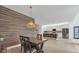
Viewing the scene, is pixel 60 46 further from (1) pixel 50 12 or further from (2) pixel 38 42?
(1) pixel 50 12

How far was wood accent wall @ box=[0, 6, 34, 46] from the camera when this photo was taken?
184cm

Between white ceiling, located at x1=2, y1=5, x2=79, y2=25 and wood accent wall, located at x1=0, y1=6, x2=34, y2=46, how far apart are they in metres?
0.13

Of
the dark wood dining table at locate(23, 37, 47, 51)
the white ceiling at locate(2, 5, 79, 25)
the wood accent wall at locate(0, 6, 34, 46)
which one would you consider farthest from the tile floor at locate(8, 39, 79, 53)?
the white ceiling at locate(2, 5, 79, 25)

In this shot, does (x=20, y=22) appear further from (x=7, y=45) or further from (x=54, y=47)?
(x=54, y=47)

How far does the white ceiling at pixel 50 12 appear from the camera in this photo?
1.96m

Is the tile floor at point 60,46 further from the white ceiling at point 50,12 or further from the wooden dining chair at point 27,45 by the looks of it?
the white ceiling at point 50,12

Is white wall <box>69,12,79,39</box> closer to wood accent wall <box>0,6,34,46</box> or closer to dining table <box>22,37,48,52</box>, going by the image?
dining table <box>22,37,48,52</box>

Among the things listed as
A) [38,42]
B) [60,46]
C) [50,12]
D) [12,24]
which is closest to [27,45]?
[38,42]

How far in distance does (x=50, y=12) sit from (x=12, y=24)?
0.72 metres

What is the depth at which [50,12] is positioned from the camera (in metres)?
2.00

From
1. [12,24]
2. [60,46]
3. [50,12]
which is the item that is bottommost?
[60,46]

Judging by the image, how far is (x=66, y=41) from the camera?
1.95m

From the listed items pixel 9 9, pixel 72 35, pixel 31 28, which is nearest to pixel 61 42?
pixel 72 35

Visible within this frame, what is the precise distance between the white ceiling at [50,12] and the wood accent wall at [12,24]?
128mm
